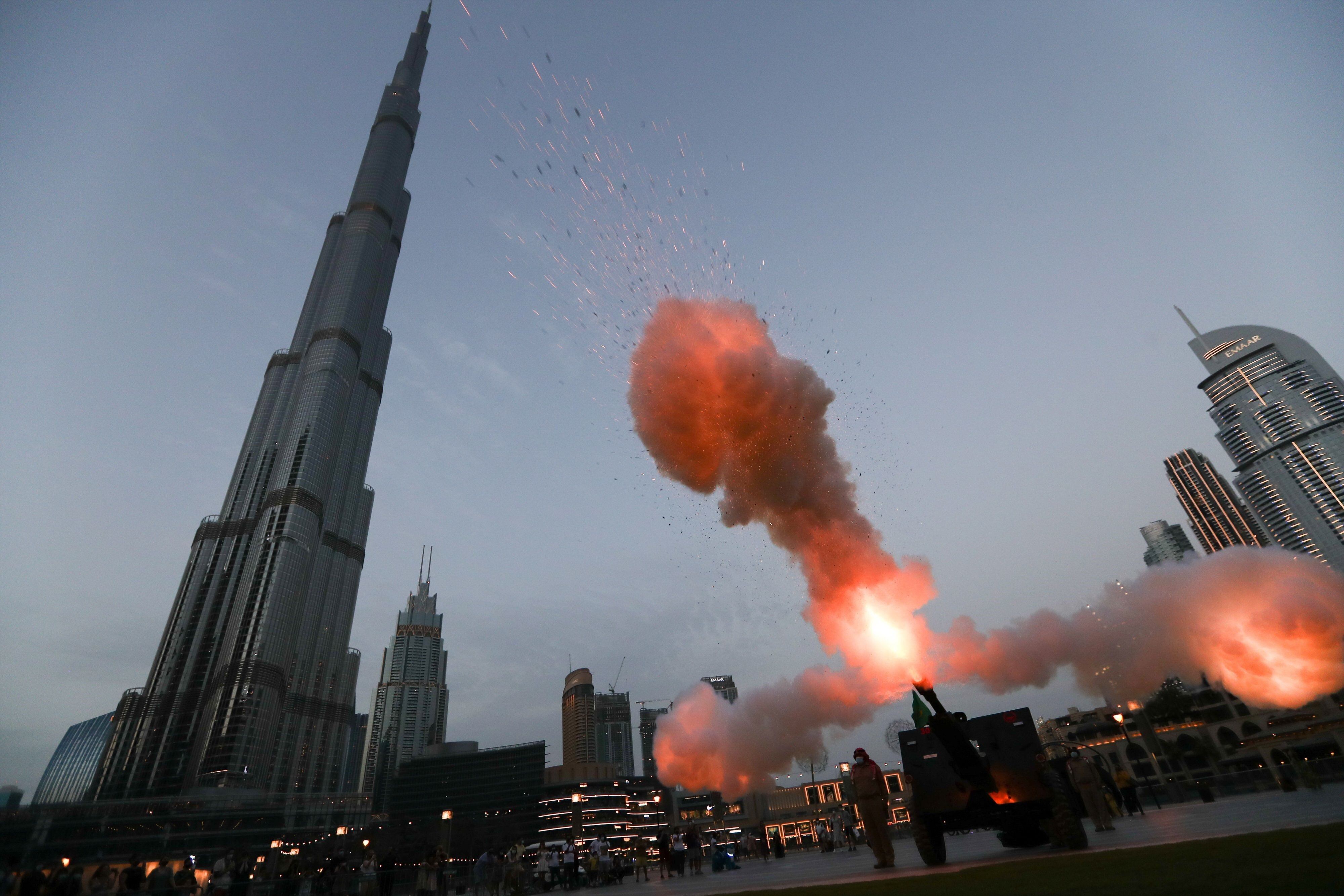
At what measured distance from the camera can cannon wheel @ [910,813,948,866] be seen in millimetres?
12469

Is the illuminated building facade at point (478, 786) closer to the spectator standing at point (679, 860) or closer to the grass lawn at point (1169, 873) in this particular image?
the spectator standing at point (679, 860)

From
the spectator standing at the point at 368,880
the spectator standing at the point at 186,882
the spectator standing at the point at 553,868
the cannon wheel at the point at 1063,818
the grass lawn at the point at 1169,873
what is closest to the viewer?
the grass lawn at the point at 1169,873

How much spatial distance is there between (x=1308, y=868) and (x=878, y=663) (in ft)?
48.0

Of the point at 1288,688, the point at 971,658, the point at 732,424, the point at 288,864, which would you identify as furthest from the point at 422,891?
the point at 1288,688

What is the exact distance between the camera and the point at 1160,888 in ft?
17.4

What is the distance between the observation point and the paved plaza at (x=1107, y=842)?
9984 millimetres

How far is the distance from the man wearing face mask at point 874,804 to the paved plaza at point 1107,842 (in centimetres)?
38

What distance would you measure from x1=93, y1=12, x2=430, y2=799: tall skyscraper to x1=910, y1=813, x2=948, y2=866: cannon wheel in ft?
542

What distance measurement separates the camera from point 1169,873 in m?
6.15

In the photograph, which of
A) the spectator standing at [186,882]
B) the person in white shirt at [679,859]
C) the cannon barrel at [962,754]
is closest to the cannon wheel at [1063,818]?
the cannon barrel at [962,754]

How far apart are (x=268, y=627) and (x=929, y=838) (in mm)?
171807

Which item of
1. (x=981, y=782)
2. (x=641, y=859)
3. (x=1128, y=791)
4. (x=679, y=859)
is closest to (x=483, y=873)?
(x=641, y=859)

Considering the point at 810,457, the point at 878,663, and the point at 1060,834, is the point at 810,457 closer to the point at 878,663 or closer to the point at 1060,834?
the point at 878,663

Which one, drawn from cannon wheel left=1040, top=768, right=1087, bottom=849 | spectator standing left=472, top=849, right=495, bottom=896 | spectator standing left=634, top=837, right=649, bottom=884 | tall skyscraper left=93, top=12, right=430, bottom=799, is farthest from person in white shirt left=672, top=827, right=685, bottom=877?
tall skyscraper left=93, top=12, right=430, bottom=799
